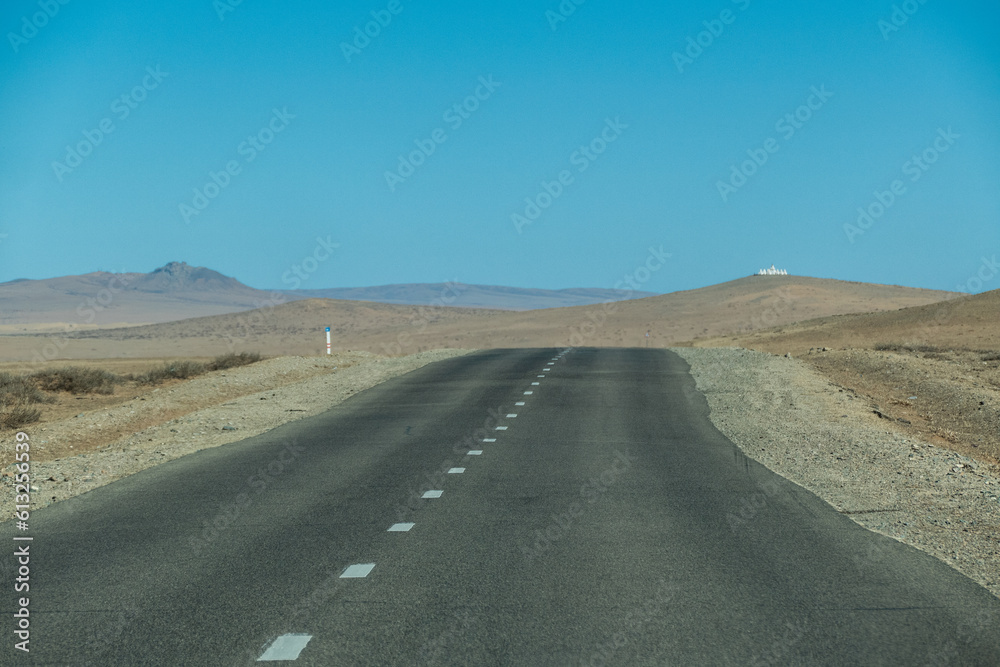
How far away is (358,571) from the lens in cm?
729

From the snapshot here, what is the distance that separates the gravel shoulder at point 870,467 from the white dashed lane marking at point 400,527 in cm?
395

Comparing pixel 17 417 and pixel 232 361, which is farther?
pixel 232 361

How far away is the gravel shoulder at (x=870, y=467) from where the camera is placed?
28.0ft

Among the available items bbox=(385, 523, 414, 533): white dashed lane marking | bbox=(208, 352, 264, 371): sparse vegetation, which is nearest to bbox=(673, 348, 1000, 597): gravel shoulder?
bbox=(385, 523, 414, 533): white dashed lane marking

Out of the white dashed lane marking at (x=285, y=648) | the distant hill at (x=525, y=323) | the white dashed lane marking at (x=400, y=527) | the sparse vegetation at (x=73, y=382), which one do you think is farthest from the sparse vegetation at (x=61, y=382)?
the distant hill at (x=525, y=323)

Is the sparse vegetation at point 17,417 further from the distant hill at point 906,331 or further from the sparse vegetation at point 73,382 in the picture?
the distant hill at point 906,331

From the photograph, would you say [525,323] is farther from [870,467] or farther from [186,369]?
[870,467]

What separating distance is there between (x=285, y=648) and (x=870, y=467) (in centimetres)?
912

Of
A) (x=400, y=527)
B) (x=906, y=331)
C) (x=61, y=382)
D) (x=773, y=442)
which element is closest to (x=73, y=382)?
(x=61, y=382)

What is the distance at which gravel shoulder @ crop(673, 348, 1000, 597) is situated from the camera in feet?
28.0

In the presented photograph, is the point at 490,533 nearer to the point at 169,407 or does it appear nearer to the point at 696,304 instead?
the point at 169,407

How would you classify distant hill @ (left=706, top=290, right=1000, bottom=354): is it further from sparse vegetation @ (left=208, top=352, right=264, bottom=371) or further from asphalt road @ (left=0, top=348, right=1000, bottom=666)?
asphalt road @ (left=0, top=348, right=1000, bottom=666)

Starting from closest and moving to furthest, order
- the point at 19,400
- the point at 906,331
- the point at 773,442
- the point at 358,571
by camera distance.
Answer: the point at 358,571 < the point at 773,442 < the point at 19,400 < the point at 906,331

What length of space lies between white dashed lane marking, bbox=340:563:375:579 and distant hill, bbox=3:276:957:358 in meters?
51.8
